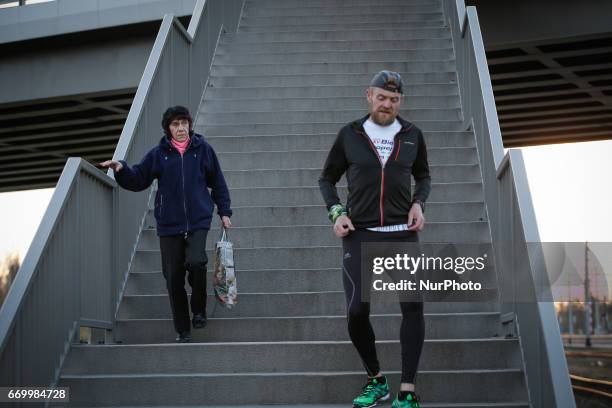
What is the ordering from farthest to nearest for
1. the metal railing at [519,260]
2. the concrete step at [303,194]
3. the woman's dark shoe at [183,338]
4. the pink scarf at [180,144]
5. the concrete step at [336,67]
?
1. the concrete step at [336,67]
2. the concrete step at [303,194]
3. the pink scarf at [180,144]
4. the woman's dark shoe at [183,338]
5. the metal railing at [519,260]

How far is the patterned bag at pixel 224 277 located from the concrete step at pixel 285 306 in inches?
13.9

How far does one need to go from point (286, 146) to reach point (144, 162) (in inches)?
116

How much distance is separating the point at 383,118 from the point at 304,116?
501cm

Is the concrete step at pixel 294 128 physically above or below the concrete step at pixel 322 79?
below

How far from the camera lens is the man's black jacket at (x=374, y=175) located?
197 inches

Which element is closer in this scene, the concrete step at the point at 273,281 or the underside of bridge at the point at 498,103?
the concrete step at the point at 273,281

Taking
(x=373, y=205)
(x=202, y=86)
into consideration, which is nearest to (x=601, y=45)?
(x=202, y=86)

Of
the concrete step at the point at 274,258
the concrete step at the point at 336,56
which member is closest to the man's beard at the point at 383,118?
the concrete step at the point at 274,258

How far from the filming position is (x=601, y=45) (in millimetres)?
16859

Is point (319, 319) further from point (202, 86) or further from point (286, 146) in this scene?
point (202, 86)

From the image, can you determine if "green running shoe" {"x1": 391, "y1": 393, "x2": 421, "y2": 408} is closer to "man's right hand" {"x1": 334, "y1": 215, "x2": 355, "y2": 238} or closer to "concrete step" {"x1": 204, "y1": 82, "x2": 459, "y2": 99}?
"man's right hand" {"x1": 334, "y1": 215, "x2": 355, "y2": 238}

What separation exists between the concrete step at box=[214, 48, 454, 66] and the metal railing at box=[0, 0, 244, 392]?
9.28 feet

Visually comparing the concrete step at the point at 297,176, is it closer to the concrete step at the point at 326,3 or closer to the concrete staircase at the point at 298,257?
the concrete staircase at the point at 298,257

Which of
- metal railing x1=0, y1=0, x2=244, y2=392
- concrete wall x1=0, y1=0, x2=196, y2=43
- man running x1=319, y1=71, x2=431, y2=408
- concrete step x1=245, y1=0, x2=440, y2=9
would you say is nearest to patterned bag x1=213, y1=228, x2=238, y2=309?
metal railing x1=0, y1=0, x2=244, y2=392
